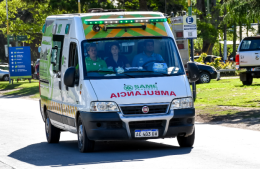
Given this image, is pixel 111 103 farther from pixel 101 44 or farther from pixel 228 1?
pixel 228 1

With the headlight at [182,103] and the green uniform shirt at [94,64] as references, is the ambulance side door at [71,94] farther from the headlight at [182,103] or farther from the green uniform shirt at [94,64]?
the headlight at [182,103]

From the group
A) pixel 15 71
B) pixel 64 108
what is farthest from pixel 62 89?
pixel 15 71

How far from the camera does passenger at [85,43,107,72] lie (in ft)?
33.3

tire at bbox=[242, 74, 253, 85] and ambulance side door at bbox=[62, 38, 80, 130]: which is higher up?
ambulance side door at bbox=[62, 38, 80, 130]

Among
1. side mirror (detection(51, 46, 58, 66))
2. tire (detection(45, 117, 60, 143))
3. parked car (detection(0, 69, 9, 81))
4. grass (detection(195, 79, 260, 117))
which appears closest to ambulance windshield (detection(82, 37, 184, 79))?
side mirror (detection(51, 46, 58, 66))

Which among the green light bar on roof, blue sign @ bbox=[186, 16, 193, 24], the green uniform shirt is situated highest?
the green light bar on roof

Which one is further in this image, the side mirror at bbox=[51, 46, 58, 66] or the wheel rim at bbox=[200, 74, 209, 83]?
the wheel rim at bbox=[200, 74, 209, 83]

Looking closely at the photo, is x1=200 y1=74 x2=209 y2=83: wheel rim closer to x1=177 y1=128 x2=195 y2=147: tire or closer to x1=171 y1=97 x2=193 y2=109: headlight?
x1=177 y1=128 x2=195 y2=147: tire

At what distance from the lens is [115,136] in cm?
970

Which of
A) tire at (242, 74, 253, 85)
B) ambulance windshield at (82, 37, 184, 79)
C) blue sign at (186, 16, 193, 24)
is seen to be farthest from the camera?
tire at (242, 74, 253, 85)

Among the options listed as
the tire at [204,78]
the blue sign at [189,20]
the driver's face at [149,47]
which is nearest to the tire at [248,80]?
the tire at [204,78]

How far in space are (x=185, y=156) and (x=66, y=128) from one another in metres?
2.75

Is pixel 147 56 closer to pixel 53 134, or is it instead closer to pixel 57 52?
pixel 57 52

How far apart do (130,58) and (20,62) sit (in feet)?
100
